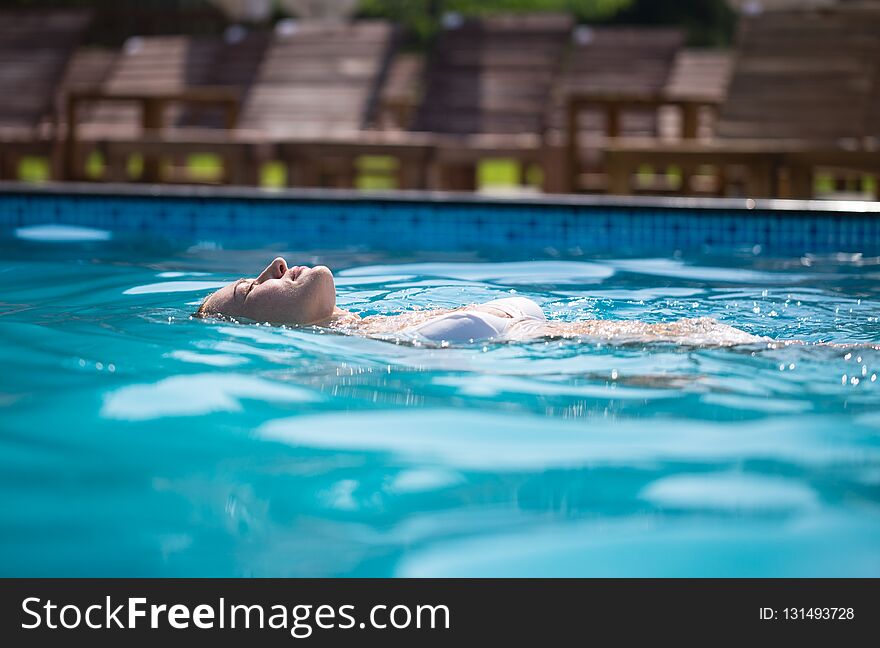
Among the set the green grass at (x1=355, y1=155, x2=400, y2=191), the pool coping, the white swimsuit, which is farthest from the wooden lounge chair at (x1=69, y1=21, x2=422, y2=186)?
the white swimsuit

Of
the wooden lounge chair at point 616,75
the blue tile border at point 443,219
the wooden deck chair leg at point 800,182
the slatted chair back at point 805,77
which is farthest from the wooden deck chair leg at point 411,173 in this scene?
the wooden deck chair leg at point 800,182

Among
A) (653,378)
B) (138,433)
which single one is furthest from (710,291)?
(138,433)

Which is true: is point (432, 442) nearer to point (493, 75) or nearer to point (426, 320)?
point (426, 320)

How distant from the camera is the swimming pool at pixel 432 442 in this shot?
194 cm

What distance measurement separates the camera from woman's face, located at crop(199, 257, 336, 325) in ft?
11.0

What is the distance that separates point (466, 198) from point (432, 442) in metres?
3.73

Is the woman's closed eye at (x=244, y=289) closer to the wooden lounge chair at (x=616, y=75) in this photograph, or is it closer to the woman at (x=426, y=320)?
the woman at (x=426, y=320)

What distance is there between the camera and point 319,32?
9.19m

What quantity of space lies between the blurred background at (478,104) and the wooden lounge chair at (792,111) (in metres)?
0.01

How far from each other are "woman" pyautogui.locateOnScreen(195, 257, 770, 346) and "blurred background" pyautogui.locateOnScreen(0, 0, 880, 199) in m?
3.44

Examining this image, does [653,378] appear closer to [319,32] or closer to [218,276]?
[218,276]

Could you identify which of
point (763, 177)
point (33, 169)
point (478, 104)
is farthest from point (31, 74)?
point (763, 177)

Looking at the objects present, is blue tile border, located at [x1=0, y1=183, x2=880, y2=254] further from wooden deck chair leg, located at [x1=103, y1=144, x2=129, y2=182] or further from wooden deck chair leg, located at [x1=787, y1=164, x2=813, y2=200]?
wooden deck chair leg, located at [x1=103, y1=144, x2=129, y2=182]

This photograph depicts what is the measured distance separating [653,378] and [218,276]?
2.34m
